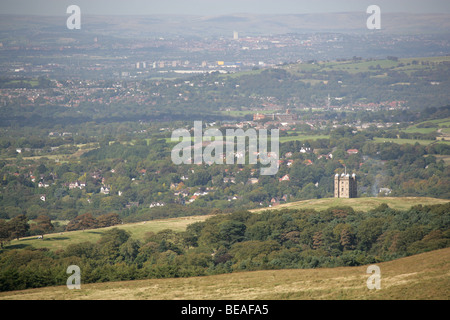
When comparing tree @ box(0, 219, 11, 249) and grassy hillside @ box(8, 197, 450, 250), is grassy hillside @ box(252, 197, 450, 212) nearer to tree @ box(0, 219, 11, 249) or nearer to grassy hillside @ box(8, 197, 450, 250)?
grassy hillside @ box(8, 197, 450, 250)

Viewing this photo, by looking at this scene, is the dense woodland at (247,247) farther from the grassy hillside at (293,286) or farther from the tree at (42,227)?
the tree at (42,227)

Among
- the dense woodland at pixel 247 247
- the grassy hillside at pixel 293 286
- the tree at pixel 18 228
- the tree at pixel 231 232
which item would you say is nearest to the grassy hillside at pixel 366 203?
the dense woodland at pixel 247 247

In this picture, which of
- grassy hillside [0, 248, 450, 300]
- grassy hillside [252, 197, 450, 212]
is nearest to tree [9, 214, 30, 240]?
grassy hillside [0, 248, 450, 300]

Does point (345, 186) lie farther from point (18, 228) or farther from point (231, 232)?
point (18, 228)

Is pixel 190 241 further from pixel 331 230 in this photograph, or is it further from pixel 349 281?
pixel 349 281

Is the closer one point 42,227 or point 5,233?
point 5,233

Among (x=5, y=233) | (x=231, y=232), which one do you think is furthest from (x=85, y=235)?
(x=231, y=232)

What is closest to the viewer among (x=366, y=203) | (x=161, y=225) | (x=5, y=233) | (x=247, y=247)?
(x=247, y=247)

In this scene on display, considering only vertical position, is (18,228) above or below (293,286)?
below
